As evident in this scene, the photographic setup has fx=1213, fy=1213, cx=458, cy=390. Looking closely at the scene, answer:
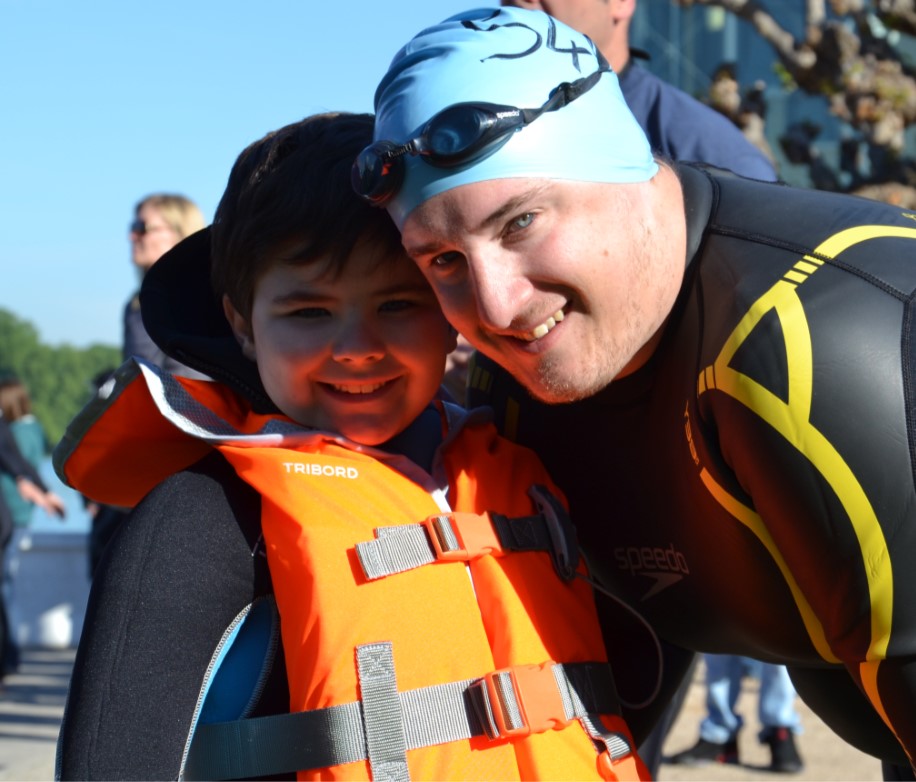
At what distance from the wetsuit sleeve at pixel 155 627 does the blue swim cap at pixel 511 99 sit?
0.71 meters

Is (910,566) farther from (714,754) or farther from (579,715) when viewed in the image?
(714,754)

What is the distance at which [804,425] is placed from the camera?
2004 mm

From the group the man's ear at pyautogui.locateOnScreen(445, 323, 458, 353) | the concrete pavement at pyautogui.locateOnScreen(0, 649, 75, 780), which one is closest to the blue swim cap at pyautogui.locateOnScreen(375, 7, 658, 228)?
the man's ear at pyautogui.locateOnScreen(445, 323, 458, 353)

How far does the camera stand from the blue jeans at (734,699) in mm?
5672

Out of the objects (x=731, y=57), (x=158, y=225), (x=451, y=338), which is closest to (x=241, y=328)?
(x=451, y=338)

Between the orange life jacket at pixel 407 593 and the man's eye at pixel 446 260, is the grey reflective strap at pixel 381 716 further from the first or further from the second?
the man's eye at pixel 446 260

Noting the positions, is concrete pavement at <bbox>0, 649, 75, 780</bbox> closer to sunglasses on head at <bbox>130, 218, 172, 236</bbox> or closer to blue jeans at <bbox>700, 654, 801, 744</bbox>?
sunglasses on head at <bbox>130, 218, 172, 236</bbox>

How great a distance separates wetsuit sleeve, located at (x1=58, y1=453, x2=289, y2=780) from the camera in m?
2.07

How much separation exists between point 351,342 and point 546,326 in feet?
1.30

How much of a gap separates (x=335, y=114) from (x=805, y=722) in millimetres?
5219

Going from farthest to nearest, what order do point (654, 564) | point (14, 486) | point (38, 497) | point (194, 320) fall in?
point (14, 486) → point (38, 497) → point (194, 320) → point (654, 564)

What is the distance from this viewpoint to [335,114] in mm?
2822

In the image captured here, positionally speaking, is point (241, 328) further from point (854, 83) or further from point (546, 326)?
point (854, 83)

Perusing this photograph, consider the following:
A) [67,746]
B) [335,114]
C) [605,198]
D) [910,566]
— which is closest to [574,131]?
[605,198]
